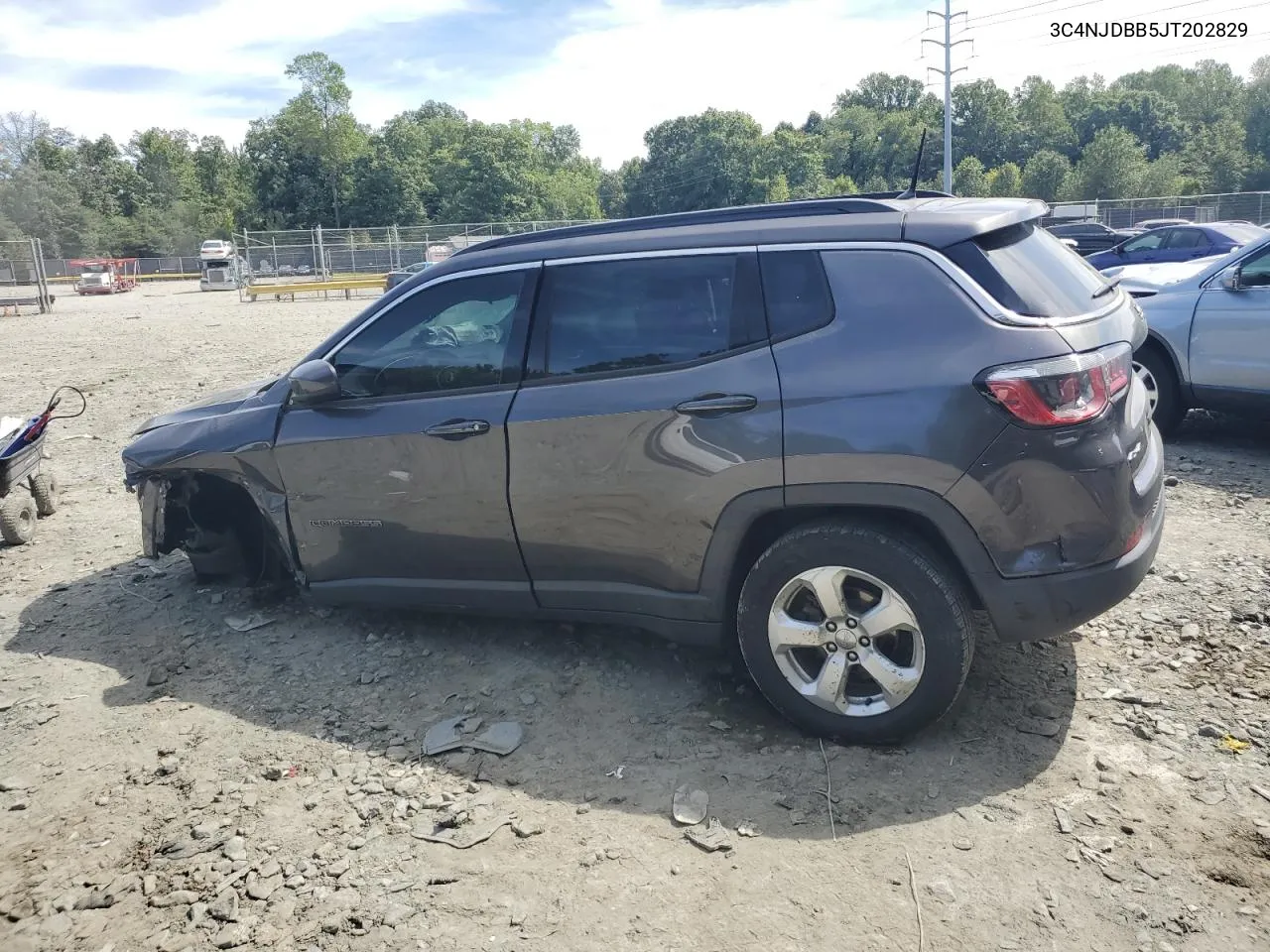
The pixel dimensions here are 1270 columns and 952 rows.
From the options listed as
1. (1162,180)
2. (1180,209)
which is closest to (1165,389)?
(1180,209)

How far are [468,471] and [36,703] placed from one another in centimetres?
219

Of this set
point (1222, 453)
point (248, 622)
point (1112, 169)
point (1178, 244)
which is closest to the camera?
point (248, 622)

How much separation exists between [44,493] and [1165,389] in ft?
26.8

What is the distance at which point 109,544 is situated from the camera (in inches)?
247

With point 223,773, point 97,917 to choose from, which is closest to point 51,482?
point 223,773

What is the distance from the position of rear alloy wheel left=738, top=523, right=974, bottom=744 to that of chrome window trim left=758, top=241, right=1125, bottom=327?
823mm

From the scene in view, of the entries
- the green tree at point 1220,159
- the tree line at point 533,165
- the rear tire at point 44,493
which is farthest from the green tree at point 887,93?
the rear tire at point 44,493

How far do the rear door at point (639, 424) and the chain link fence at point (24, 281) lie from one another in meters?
25.1

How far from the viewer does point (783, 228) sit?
11.7 ft

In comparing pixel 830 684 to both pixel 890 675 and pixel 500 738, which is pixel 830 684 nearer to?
pixel 890 675

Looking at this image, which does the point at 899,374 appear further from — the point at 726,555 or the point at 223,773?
the point at 223,773

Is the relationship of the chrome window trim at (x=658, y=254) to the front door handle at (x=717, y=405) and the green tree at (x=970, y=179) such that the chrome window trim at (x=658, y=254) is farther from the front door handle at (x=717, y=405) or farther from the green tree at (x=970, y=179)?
the green tree at (x=970, y=179)

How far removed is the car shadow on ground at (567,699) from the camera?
3.31m

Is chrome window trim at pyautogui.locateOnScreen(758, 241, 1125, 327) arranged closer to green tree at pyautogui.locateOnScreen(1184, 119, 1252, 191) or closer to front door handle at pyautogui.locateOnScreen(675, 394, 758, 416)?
front door handle at pyautogui.locateOnScreen(675, 394, 758, 416)
